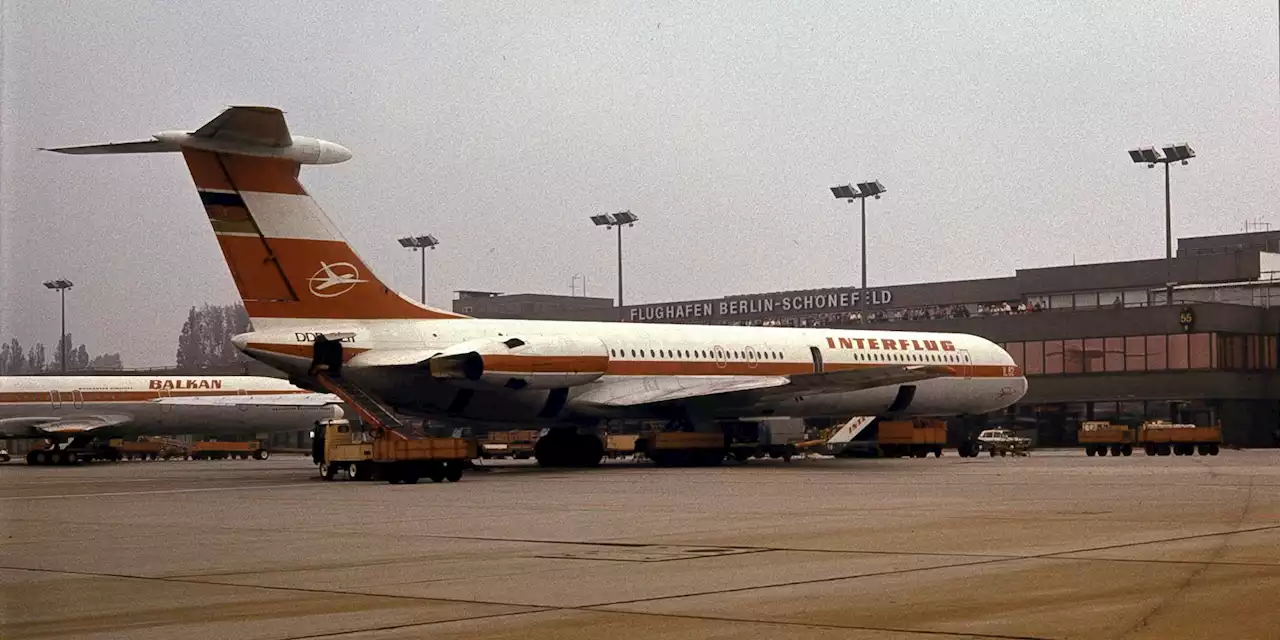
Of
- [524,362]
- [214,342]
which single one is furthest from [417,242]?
[524,362]

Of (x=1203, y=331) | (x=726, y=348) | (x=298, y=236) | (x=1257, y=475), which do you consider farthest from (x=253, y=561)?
(x=1203, y=331)

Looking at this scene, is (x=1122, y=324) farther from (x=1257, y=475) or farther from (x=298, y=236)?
(x=298, y=236)

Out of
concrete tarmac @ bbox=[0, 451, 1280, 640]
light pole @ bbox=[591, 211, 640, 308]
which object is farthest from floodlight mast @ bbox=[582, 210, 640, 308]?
concrete tarmac @ bbox=[0, 451, 1280, 640]

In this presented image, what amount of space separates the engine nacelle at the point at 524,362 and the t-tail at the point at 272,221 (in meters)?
2.47

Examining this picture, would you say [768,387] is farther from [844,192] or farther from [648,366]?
[844,192]

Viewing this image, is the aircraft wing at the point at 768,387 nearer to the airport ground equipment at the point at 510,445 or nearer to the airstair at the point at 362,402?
the airstair at the point at 362,402

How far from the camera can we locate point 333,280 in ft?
115

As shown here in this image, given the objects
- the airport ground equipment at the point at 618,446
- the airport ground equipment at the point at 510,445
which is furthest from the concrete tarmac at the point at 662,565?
the airport ground equipment at the point at 510,445

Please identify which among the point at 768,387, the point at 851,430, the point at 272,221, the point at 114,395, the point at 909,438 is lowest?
the point at 909,438

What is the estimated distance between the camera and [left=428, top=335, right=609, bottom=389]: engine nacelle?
3506 centimetres

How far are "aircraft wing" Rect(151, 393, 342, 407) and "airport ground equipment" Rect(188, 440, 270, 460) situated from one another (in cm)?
1084

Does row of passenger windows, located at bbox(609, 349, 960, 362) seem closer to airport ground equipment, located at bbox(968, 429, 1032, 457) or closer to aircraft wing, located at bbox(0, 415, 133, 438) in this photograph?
airport ground equipment, located at bbox(968, 429, 1032, 457)

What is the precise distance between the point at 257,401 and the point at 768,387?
1251 inches

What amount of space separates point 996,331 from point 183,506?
53.5 metres
